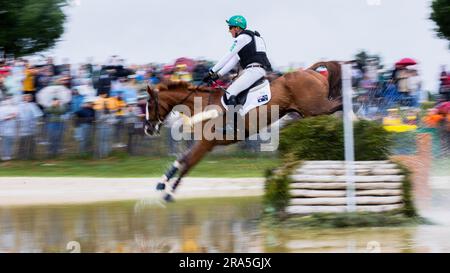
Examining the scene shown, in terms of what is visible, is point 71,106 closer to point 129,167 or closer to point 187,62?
point 129,167

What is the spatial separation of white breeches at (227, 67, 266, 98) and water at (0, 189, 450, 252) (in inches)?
70.5

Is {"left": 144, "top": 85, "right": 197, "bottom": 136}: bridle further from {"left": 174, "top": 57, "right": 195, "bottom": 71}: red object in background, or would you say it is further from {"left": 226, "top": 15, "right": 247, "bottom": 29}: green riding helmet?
{"left": 174, "top": 57, "right": 195, "bottom": 71}: red object in background

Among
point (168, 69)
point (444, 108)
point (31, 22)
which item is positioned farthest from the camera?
point (31, 22)

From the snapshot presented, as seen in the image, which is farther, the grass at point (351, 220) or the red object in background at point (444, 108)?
the red object in background at point (444, 108)

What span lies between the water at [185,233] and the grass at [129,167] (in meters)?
5.09

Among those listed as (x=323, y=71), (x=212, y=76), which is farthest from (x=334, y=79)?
(x=212, y=76)

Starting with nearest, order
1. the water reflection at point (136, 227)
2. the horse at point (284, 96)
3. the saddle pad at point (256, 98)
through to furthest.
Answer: the water reflection at point (136, 227) → the saddle pad at point (256, 98) → the horse at point (284, 96)

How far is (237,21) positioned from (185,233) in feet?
13.3

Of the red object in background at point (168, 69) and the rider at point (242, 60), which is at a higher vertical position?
the rider at point (242, 60)

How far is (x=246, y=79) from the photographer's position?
40.6 ft

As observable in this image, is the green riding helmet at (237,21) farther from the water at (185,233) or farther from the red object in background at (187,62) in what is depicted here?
the red object in background at (187,62)

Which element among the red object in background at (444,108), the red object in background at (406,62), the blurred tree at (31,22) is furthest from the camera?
the blurred tree at (31,22)

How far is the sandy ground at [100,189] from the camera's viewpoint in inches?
545

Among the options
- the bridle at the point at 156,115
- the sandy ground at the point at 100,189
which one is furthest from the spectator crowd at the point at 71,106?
the bridle at the point at 156,115
